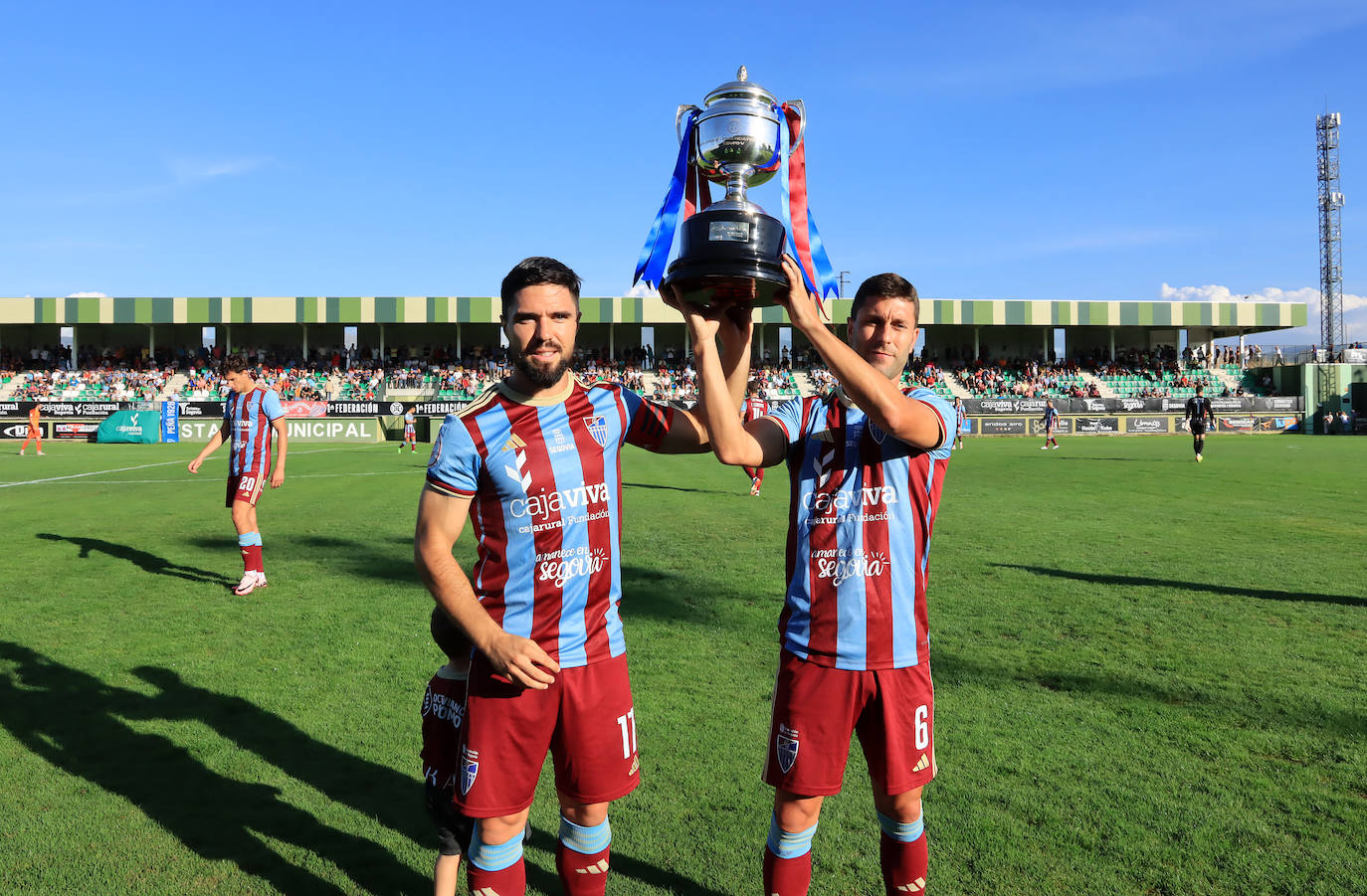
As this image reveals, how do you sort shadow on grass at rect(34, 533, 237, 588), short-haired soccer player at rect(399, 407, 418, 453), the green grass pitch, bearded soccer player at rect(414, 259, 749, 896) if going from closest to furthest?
bearded soccer player at rect(414, 259, 749, 896)
the green grass pitch
shadow on grass at rect(34, 533, 237, 588)
short-haired soccer player at rect(399, 407, 418, 453)

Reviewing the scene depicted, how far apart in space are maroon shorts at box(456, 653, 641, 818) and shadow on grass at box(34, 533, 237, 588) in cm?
684

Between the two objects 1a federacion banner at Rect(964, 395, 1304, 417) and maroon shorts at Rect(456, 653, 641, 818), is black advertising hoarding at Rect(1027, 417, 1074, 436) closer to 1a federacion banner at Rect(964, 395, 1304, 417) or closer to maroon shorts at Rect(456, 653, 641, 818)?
1a federacion banner at Rect(964, 395, 1304, 417)

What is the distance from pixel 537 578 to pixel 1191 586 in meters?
7.51

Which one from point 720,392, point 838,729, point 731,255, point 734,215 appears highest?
point 734,215

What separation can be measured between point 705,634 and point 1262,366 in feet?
189

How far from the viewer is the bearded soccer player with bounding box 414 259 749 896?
2.46 m

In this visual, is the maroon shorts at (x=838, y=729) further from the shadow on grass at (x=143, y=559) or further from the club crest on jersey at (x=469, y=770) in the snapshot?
the shadow on grass at (x=143, y=559)

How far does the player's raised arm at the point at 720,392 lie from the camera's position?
2479 mm

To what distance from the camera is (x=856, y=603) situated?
2707 mm

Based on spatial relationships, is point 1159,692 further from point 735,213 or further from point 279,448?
point 279,448

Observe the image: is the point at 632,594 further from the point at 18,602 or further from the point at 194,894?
the point at 18,602

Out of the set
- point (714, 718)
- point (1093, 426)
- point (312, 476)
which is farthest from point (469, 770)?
point (1093, 426)

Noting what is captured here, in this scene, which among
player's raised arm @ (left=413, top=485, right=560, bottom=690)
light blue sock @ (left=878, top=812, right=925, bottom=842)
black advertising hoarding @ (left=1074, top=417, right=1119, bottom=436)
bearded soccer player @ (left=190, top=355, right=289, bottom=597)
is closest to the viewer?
player's raised arm @ (left=413, top=485, right=560, bottom=690)

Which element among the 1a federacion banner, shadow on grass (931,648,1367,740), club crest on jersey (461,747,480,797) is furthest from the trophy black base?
the 1a federacion banner
